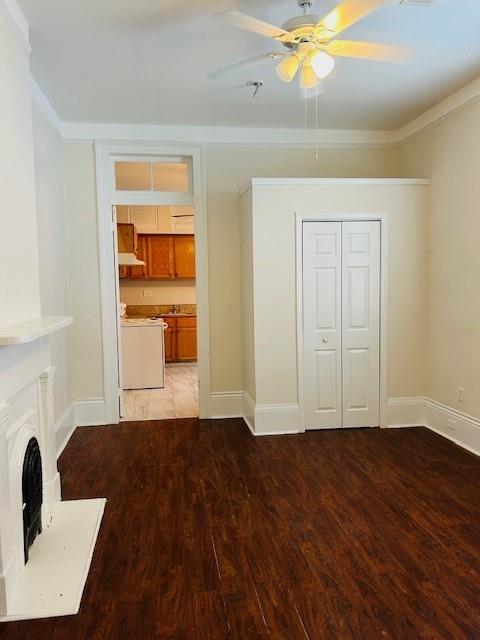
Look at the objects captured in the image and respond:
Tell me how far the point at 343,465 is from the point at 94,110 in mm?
3660

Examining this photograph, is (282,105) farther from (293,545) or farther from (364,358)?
(293,545)

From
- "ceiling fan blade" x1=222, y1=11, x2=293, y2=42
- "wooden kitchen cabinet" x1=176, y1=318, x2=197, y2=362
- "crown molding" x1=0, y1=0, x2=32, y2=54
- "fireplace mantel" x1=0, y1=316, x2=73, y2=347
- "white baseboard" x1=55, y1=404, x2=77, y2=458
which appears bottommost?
"white baseboard" x1=55, y1=404, x2=77, y2=458

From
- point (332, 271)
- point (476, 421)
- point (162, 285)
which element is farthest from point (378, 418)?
point (162, 285)

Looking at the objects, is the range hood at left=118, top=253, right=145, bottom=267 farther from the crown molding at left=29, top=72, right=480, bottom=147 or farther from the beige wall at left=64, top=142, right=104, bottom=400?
the crown molding at left=29, top=72, right=480, bottom=147

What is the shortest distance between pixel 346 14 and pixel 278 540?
8.79 feet

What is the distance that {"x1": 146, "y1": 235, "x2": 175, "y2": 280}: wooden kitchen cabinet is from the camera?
831 cm

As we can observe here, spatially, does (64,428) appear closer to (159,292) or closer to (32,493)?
(32,493)

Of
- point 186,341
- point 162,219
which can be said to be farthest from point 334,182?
point 186,341

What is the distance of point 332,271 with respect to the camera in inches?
173

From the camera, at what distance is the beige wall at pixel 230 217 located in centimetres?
488

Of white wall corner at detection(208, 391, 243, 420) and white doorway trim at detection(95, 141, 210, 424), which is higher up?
white doorway trim at detection(95, 141, 210, 424)

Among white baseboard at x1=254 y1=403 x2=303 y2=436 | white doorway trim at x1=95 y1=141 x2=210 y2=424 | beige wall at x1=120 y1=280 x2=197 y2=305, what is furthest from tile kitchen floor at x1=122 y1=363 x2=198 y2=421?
beige wall at x1=120 y1=280 x2=197 y2=305

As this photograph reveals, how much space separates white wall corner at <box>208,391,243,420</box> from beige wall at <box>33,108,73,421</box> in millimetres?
1400

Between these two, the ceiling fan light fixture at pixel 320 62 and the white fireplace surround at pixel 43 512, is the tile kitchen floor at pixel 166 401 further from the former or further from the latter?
the ceiling fan light fixture at pixel 320 62
